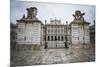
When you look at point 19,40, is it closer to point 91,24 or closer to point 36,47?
point 36,47

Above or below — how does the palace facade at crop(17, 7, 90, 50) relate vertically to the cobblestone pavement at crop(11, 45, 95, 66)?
above

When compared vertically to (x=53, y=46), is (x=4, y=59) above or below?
below

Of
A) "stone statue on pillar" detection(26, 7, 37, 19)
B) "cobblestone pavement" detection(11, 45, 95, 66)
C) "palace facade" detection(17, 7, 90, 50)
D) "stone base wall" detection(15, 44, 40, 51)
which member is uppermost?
"stone statue on pillar" detection(26, 7, 37, 19)

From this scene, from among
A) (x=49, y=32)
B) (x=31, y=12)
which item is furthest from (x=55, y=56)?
(x=31, y=12)

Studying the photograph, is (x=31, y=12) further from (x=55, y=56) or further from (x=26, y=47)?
(x=55, y=56)

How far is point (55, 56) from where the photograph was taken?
7.11 feet

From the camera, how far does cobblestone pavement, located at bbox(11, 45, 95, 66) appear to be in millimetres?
2016

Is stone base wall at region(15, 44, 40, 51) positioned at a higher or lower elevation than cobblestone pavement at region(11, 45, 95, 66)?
higher

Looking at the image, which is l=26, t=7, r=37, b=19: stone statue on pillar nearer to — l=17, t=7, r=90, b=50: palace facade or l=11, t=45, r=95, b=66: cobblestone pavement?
l=17, t=7, r=90, b=50: palace facade

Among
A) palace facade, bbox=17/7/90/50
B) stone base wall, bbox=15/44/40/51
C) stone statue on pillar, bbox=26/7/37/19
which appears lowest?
stone base wall, bbox=15/44/40/51

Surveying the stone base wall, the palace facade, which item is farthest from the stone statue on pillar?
the stone base wall
